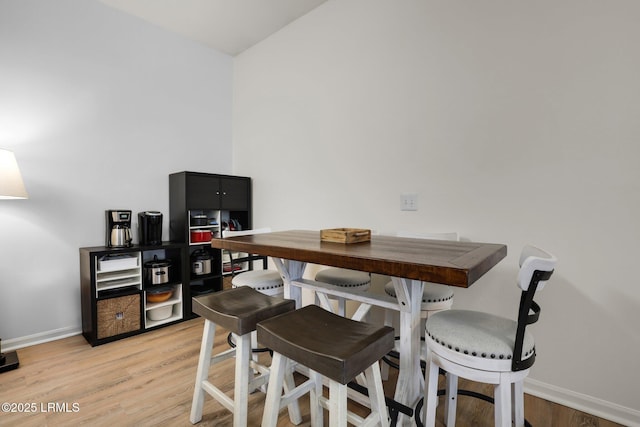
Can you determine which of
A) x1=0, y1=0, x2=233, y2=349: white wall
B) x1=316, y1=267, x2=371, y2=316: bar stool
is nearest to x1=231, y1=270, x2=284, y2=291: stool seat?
x1=316, y1=267, x2=371, y2=316: bar stool

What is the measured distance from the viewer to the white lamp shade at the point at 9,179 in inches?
78.6

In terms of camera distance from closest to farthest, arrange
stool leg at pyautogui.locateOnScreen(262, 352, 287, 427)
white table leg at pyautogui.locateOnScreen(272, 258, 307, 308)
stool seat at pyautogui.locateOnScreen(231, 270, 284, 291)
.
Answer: stool leg at pyautogui.locateOnScreen(262, 352, 287, 427) < white table leg at pyautogui.locateOnScreen(272, 258, 307, 308) < stool seat at pyautogui.locateOnScreen(231, 270, 284, 291)

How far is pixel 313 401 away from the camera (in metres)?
1.52

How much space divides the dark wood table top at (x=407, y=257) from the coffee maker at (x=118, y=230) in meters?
1.74

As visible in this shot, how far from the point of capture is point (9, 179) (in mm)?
2035

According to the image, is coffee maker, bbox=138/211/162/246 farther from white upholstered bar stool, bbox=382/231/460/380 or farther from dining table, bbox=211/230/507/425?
white upholstered bar stool, bbox=382/231/460/380

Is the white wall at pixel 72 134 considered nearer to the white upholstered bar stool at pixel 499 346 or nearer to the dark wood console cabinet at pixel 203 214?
the dark wood console cabinet at pixel 203 214

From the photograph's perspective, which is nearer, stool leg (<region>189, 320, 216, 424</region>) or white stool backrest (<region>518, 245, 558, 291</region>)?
white stool backrest (<region>518, 245, 558, 291</region>)

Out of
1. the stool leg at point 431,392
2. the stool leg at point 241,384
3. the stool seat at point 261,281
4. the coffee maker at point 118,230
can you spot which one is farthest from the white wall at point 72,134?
the stool leg at point 431,392

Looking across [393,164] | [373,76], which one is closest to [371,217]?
[393,164]

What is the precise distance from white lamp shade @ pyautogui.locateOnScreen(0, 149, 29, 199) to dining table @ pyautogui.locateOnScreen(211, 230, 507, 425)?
142 centimetres

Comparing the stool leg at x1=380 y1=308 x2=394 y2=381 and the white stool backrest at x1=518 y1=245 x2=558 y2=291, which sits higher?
the white stool backrest at x1=518 y1=245 x2=558 y2=291

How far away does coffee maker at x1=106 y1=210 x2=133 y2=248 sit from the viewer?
2.81 meters

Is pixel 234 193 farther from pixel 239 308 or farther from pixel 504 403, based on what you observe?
pixel 504 403
